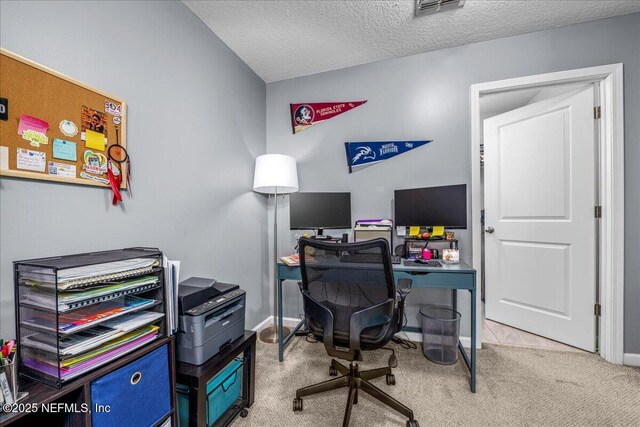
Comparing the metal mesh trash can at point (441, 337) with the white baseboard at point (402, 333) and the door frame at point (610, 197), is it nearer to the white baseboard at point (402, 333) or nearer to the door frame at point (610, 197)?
the white baseboard at point (402, 333)

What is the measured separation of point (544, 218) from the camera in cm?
237

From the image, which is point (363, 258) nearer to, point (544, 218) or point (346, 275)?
point (346, 275)

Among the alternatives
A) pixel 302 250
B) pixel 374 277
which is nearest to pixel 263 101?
pixel 302 250

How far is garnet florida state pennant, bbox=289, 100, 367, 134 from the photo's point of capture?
8.45 feet

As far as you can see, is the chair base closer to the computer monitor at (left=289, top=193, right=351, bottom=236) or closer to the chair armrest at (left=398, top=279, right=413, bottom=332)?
the chair armrest at (left=398, top=279, right=413, bottom=332)

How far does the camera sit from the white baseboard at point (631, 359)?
6.28 feet

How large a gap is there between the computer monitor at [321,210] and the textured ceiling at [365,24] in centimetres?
126

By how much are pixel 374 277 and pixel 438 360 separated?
1.22 meters

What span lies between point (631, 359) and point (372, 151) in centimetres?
248

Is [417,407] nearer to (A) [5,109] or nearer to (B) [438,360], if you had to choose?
(B) [438,360]

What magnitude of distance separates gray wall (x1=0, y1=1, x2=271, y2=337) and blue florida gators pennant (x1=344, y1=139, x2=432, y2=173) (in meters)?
0.94

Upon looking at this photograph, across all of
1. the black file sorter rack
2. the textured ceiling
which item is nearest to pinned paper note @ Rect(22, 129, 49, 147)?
the black file sorter rack

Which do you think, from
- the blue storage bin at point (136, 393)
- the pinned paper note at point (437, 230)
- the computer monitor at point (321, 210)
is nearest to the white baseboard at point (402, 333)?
the pinned paper note at point (437, 230)

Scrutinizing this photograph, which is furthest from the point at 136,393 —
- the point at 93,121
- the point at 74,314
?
the point at 93,121
